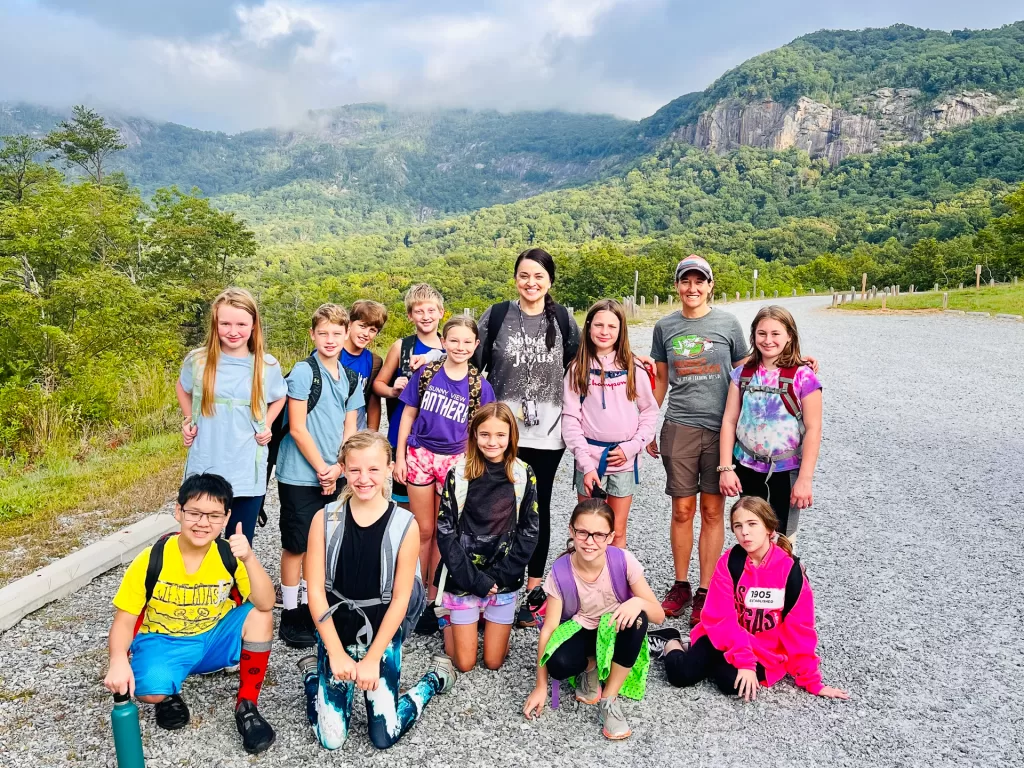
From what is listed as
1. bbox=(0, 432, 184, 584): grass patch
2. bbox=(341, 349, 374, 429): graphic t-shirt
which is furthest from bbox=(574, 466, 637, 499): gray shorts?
bbox=(0, 432, 184, 584): grass patch

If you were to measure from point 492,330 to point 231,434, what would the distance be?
1.48 meters

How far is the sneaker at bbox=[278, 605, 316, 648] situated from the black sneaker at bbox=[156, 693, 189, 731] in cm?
72

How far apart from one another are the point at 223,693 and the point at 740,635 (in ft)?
7.87

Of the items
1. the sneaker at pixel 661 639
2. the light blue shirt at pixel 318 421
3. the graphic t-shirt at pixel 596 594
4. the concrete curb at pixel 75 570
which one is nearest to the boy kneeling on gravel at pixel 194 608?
the light blue shirt at pixel 318 421

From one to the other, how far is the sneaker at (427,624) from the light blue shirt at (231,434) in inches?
44.6

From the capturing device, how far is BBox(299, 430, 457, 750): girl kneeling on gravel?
2688 millimetres

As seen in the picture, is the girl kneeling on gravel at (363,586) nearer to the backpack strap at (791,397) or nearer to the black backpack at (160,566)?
the black backpack at (160,566)

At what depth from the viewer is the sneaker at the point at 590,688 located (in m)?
2.93

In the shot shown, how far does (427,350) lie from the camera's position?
4.03 meters

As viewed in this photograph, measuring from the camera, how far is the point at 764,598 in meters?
3.08

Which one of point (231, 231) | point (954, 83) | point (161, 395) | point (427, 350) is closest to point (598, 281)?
point (231, 231)

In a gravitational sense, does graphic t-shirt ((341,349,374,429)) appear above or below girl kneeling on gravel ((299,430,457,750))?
above

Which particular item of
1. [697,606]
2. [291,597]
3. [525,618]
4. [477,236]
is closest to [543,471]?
[525,618]

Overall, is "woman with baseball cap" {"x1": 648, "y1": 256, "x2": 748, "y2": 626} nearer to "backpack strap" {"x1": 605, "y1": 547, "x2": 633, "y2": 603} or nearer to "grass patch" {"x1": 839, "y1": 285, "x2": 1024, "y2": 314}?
"backpack strap" {"x1": 605, "y1": 547, "x2": 633, "y2": 603}
